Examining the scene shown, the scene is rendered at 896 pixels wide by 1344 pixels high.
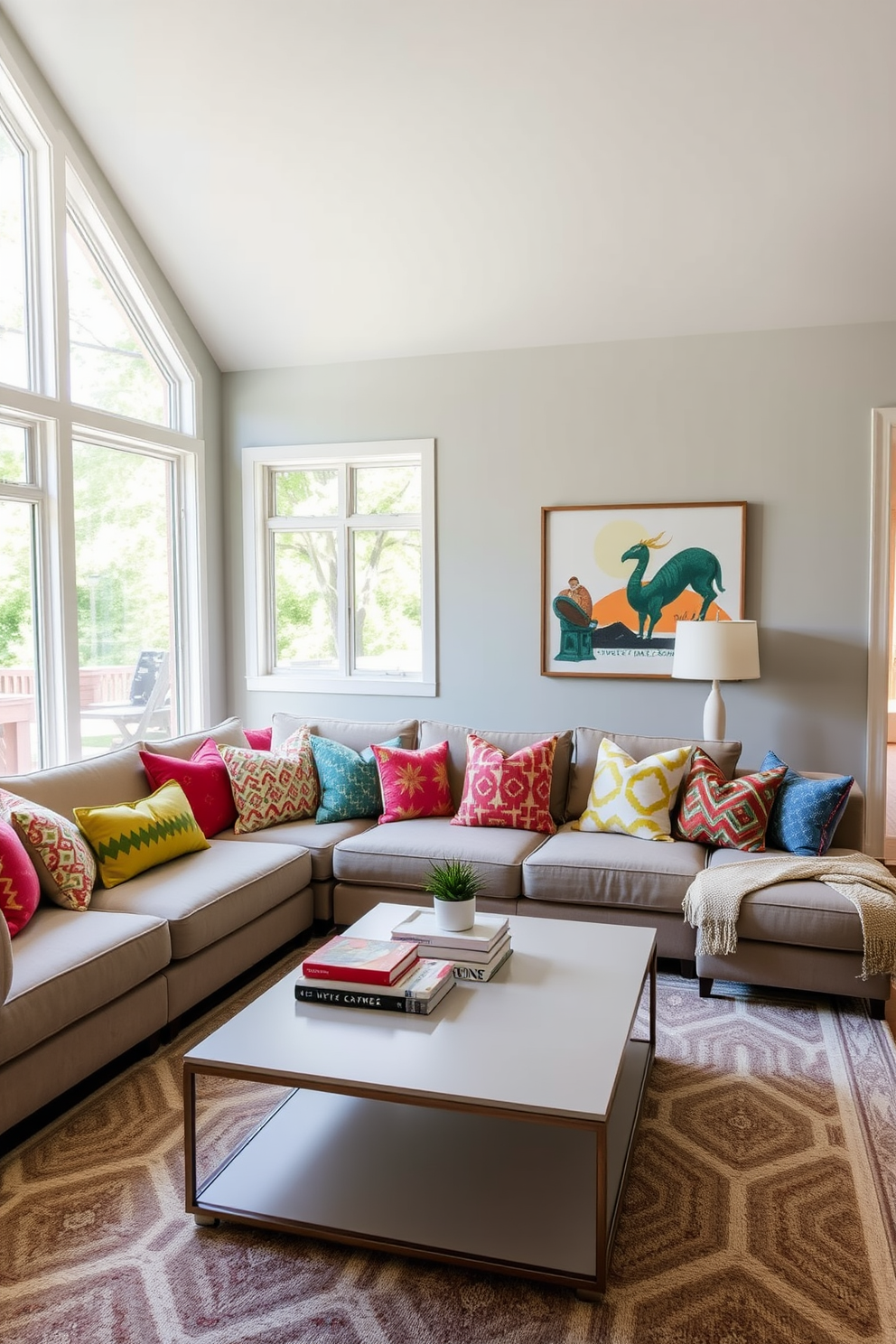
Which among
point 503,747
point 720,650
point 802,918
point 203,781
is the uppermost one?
point 720,650

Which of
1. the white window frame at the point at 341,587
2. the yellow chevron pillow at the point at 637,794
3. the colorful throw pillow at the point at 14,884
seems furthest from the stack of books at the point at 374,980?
the white window frame at the point at 341,587

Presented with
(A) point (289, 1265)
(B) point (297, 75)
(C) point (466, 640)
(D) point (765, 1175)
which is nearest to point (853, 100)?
(B) point (297, 75)

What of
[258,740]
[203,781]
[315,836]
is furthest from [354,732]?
[203,781]

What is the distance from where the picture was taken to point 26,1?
389cm

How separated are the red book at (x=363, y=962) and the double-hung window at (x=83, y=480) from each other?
2.23 m

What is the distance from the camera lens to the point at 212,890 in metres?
3.25

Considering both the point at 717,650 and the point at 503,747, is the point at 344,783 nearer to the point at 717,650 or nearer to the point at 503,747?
the point at 503,747

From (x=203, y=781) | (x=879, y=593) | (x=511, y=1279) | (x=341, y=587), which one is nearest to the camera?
(x=511, y=1279)

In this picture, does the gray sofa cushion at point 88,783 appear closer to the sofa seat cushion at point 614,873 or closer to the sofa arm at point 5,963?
the sofa arm at point 5,963

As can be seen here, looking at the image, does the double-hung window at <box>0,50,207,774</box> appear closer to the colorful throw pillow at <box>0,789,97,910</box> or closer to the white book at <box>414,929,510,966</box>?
the colorful throw pillow at <box>0,789,97,910</box>

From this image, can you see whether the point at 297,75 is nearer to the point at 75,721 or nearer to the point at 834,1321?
the point at 75,721

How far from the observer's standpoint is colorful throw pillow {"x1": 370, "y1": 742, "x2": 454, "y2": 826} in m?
4.23

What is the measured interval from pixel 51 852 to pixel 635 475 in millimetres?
3272

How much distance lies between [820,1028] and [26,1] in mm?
4767
